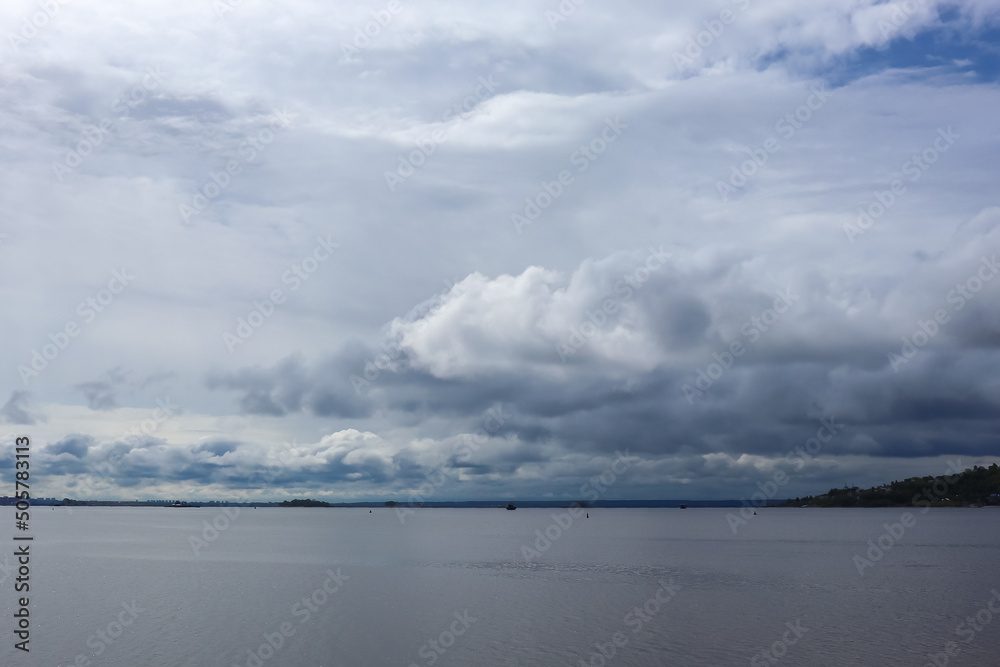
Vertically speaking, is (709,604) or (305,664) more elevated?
(305,664)

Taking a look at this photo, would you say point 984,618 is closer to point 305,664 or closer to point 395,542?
point 305,664

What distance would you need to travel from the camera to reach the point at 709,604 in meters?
73.2

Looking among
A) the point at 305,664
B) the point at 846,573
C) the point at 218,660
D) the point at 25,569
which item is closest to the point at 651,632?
the point at 305,664

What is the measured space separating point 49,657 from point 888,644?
5720 cm

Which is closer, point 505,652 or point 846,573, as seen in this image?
point 505,652

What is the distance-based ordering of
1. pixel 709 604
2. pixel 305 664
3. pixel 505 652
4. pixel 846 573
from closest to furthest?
pixel 305 664 < pixel 505 652 < pixel 709 604 < pixel 846 573

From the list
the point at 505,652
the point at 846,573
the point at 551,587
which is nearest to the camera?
the point at 505,652

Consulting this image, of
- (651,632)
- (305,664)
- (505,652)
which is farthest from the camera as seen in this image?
(651,632)

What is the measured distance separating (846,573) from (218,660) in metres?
81.9

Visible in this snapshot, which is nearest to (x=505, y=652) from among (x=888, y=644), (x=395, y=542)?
(x=888, y=644)

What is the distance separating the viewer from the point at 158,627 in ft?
200

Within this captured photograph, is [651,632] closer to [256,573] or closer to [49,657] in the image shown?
[49,657]

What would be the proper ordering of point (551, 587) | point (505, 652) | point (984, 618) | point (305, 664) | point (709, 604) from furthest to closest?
point (551, 587)
point (709, 604)
point (984, 618)
point (505, 652)
point (305, 664)

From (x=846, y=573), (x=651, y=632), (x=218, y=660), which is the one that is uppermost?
(x=218, y=660)
